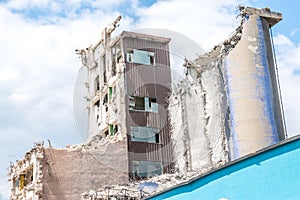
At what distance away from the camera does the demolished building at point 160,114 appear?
26281mm

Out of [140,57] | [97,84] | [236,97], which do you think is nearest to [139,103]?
[140,57]

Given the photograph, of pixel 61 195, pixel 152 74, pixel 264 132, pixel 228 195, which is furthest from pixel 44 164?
pixel 228 195

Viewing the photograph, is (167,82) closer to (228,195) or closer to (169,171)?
(169,171)

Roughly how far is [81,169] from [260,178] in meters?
18.9

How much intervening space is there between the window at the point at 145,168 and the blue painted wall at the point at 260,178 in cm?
1655

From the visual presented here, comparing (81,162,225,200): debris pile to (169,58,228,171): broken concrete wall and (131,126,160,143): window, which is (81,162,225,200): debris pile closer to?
(169,58,228,171): broken concrete wall

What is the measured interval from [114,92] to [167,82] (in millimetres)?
3844

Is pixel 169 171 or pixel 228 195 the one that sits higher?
pixel 169 171

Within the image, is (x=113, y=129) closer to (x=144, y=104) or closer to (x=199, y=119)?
(x=144, y=104)

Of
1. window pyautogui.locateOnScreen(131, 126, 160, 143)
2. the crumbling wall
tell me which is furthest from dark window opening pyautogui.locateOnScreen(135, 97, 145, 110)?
the crumbling wall

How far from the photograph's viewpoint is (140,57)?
35969mm

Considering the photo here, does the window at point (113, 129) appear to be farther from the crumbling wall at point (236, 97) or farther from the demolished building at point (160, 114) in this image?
the crumbling wall at point (236, 97)

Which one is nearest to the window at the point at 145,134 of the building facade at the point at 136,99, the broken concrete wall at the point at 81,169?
the building facade at the point at 136,99

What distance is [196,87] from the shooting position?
31281mm
